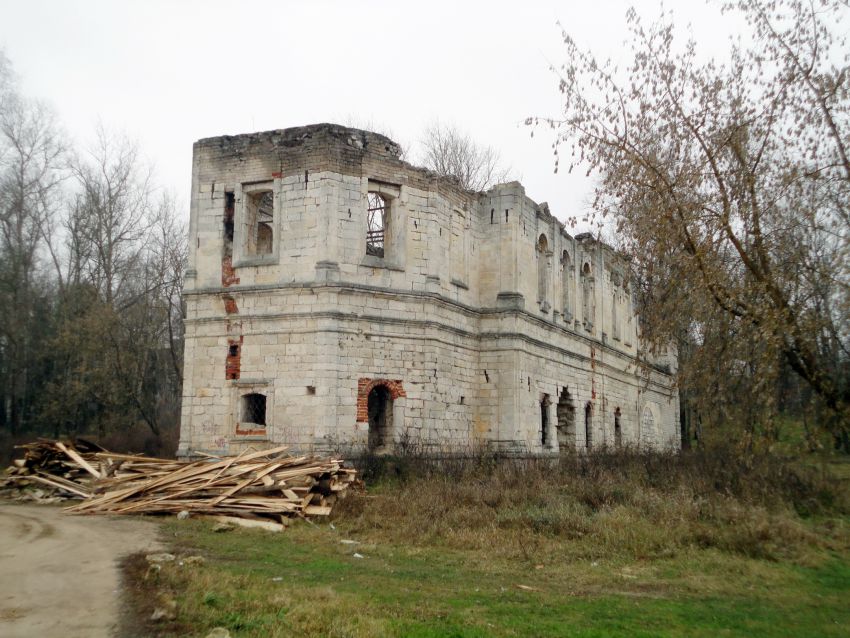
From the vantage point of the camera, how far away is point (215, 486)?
13992 mm

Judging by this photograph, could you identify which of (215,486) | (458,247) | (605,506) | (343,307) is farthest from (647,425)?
(215,486)

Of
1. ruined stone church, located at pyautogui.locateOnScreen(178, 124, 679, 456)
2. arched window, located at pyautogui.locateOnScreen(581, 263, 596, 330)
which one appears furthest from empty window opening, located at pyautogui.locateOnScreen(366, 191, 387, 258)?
arched window, located at pyautogui.locateOnScreen(581, 263, 596, 330)

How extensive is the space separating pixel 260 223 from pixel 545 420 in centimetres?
1067

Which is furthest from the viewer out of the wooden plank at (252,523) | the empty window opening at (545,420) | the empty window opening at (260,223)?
the empty window opening at (545,420)

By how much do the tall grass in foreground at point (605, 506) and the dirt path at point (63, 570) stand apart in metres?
3.94

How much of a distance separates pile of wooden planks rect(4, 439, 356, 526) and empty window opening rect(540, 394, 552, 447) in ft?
31.9

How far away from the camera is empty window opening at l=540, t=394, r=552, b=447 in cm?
2342

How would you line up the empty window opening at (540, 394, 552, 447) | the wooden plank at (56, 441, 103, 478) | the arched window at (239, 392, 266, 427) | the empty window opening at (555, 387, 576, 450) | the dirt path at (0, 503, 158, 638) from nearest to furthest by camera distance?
the dirt path at (0, 503, 158, 638) → the wooden plank at (56, 441, 103, 478) → the arched window at (239, 392, 266, 427) → the empty window opening at (540, 394, 552, 447) → the empty window opening at (555, 387, 576, 450)

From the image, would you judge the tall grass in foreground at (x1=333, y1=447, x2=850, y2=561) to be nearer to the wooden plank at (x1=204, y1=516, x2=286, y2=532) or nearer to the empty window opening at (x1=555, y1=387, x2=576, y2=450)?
the wooden plank at (x1=204, y1=516, x2=286, y2=532)

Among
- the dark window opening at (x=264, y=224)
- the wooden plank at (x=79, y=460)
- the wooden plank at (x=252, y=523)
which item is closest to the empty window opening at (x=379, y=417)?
the dark window opening at (x=264, y=224)

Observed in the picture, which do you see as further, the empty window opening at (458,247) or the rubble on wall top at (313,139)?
the empty window opening at (458,247)

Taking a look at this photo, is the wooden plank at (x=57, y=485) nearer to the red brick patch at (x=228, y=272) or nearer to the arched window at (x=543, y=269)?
the red brick patch at (x=228, y=272)

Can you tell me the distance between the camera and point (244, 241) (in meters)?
19.1

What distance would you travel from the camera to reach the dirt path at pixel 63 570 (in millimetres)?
6801
